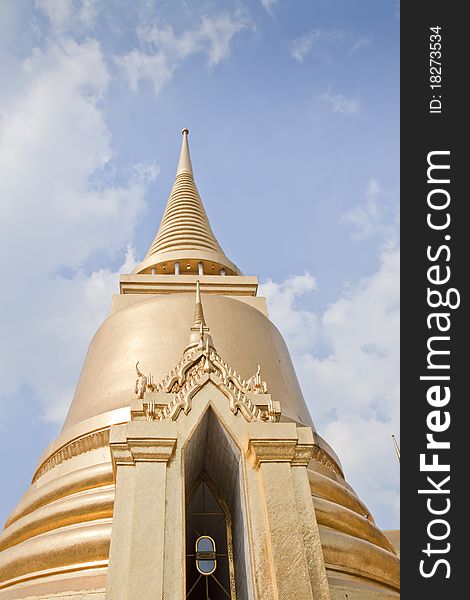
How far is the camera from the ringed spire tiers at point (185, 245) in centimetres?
1470

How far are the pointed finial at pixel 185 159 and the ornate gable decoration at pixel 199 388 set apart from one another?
13989 millimetres

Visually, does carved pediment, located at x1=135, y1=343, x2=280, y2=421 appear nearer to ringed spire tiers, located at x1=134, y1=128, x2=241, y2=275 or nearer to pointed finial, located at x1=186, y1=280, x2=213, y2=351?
pointed finial, located at x1=186, y1=280, x2=213, y2=351

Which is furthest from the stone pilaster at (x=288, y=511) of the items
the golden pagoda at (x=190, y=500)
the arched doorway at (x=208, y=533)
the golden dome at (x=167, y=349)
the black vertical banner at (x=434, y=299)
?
the golden dome at (x=167, y=349)

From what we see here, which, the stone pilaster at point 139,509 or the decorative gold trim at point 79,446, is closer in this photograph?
the stone pilaster at point 139,509

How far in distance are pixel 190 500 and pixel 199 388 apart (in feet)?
4.12

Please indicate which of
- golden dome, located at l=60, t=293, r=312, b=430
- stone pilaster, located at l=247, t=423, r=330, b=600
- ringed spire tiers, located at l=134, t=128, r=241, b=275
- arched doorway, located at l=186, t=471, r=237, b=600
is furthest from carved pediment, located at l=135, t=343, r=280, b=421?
ringed spire tiers, located at l=134, t=128, r=241, b=275

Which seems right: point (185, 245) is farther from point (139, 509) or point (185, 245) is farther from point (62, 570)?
point (139, 509)

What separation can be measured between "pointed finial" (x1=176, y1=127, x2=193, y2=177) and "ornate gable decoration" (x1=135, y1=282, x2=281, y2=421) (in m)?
14.0

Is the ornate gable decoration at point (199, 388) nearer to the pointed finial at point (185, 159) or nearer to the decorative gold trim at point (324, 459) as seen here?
the decorative gold trim at point (324, 459)

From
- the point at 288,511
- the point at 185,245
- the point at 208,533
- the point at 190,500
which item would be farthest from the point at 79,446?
the point at 185,245

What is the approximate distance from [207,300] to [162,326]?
1118 mm

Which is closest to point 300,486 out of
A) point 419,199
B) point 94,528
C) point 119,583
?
point 119,583

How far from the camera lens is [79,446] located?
907 cm

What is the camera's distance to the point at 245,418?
6.75m
